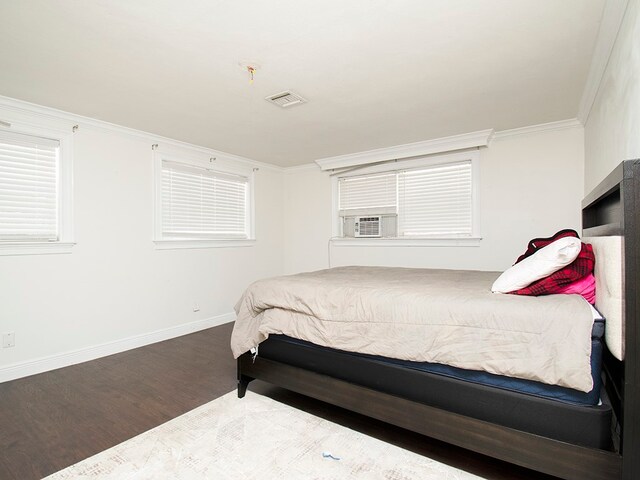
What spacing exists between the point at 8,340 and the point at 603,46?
4839mm

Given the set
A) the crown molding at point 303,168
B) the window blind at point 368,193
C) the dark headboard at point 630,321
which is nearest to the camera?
the dark headboard at point 630,321

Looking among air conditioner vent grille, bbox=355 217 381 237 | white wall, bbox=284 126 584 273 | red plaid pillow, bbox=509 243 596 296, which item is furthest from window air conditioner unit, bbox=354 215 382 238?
red plaid pillow, bbox=509 243 596 296

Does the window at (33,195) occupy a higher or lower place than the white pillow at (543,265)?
higher

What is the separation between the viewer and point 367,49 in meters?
2.17

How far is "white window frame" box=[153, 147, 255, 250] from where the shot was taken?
3926mm

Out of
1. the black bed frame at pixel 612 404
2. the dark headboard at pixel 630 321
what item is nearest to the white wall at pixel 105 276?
the black bed frame at pixel 612 404

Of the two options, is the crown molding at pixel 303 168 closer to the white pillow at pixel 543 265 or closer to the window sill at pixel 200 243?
the window sill at pixel 200 243

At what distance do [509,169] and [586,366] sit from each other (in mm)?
2972

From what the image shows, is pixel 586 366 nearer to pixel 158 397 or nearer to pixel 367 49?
pixel 367 49

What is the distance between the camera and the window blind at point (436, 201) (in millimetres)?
4098

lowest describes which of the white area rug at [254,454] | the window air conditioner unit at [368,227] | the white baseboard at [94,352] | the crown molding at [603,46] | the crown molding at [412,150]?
the white area rug at [254,454]

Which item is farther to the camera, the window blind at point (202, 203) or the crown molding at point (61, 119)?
the window blind at point (202, 203)

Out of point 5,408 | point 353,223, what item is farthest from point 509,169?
point 5,408

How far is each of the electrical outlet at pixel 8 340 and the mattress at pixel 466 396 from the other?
94.2 inches
